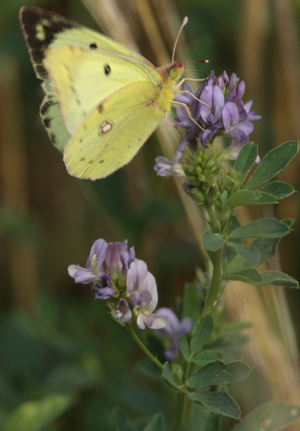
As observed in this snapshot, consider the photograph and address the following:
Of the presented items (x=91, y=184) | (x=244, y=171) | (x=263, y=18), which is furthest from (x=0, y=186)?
(x=244, y=171)

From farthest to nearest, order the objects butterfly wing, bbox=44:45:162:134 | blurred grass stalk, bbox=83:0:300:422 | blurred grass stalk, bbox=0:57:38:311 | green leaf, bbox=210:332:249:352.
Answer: blurred grass stalk, bbox=0:57:38:311, blurred grass stalk, bbox=83:0:300:422, butterfly wing, bbox=44:45:162:134, green leaf, bbox=210:332:249:352

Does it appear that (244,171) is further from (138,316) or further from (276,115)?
(276,115)

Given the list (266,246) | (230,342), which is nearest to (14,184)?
(230,342)

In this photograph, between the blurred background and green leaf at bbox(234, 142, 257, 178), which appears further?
the blurred background

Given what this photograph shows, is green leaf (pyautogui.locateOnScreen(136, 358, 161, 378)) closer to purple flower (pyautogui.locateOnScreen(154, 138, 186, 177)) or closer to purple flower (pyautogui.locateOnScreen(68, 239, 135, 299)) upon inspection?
purple flower (pyautogui.locateOnScreen(68, 239, 135, 299))

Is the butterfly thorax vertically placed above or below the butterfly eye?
below

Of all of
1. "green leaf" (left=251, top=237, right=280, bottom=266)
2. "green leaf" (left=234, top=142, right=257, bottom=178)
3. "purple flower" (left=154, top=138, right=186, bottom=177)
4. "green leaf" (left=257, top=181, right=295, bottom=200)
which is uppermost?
"purple flower" (left=154, top=138, right=186, bottom=177)

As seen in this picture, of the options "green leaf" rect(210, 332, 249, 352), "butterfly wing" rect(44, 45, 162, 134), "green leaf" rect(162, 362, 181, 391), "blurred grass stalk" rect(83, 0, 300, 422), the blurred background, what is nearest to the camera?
"green leaf" rect(162, 362, 181, 391)

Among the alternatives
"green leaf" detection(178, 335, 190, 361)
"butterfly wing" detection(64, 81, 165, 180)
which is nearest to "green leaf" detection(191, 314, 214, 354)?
"green leaf" detection(178, 335, 190, 361)
